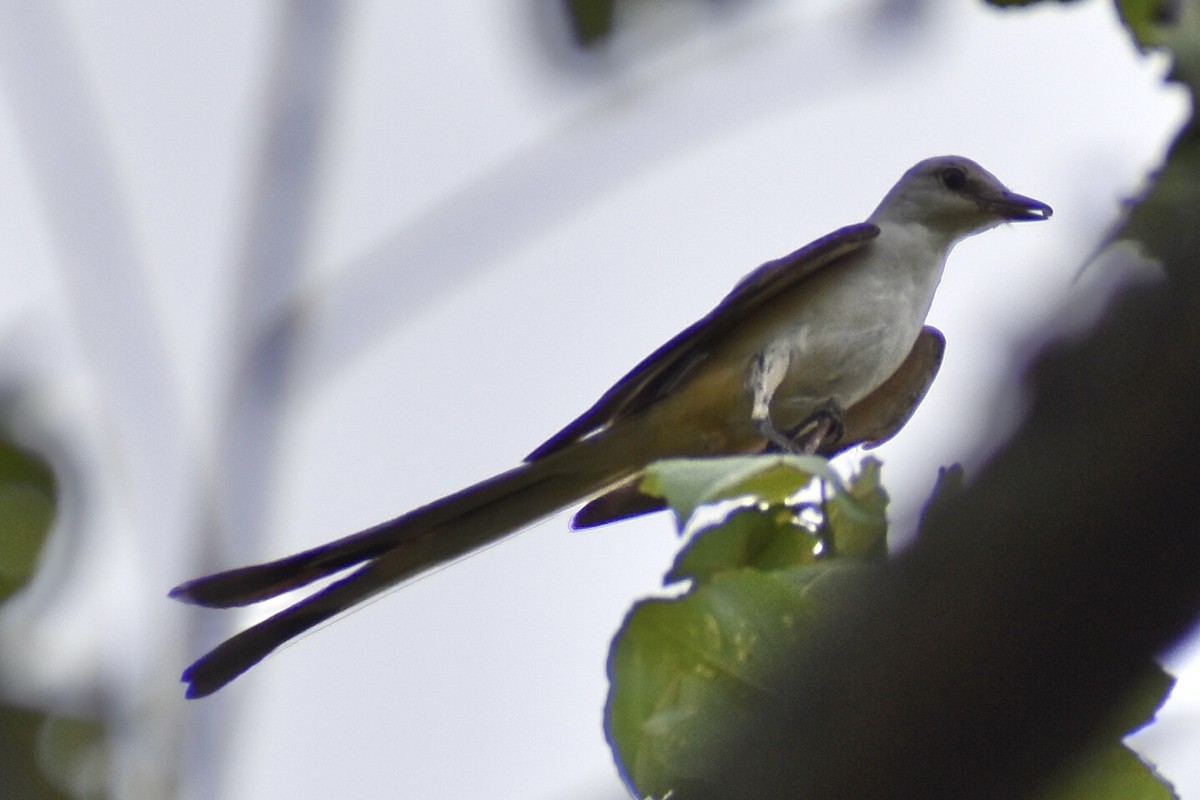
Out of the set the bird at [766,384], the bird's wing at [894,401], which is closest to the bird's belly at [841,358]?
the bird at [766,384]

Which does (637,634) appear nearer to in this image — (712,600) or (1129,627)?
(712,600)

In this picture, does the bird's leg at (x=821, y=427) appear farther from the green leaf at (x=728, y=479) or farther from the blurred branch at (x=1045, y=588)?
the blurred branch at (x=1045, y=588)

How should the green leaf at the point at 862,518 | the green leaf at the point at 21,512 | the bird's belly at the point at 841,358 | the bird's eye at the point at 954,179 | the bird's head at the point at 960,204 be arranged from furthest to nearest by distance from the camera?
1. the bird's eye at the point at 954,179
2. the bird's head at the point at 960,204
3. the bird's belly at the point at 841,358
4. the green leaf at the point at 21,512
5. the green leaf at the point at 862,518

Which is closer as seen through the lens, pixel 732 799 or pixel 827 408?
pixel 732 799

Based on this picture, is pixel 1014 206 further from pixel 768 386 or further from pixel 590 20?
pixel 590 20

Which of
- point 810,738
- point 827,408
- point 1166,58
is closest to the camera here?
point 810,738

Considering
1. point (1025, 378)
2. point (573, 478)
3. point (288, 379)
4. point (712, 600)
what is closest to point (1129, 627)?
point (1025, 378)

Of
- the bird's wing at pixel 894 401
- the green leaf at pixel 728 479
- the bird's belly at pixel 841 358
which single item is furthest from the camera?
the bird's wing at pixel 894 401

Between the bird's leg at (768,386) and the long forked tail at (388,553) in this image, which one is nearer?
the long forked tail at (388,553)
